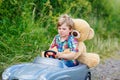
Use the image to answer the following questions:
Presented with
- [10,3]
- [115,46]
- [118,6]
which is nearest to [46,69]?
[10,3]

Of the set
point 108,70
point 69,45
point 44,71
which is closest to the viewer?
point 44,71

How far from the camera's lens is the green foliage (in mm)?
8656

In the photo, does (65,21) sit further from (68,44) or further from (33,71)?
(33,71)

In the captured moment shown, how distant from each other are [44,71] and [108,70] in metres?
3.46

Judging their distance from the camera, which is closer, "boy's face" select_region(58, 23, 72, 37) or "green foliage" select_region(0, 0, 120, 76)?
"boy's face" select_region(58, 23, 72, 37)

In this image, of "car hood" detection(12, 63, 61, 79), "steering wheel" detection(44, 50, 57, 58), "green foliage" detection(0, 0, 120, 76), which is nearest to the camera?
"car hood" detection(12, 63, 61, 79)

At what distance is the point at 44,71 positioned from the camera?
21.3ft

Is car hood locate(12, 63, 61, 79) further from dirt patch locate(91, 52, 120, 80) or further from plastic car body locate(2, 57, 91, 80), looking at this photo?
dirt patch locate(91, 52, 120, 80)

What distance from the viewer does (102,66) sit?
33.0 feet

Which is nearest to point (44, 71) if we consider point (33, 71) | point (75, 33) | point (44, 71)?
point (44, 71)

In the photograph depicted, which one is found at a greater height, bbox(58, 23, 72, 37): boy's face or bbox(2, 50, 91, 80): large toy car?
bbox(58, 23, 72, 37): boy's face

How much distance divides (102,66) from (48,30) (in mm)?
1341

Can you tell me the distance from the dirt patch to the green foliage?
0.58 metres

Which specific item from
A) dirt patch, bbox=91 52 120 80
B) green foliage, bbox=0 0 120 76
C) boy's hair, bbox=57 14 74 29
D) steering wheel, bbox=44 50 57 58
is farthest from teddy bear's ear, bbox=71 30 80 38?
dirt patch, bbox=91 52 120 80
